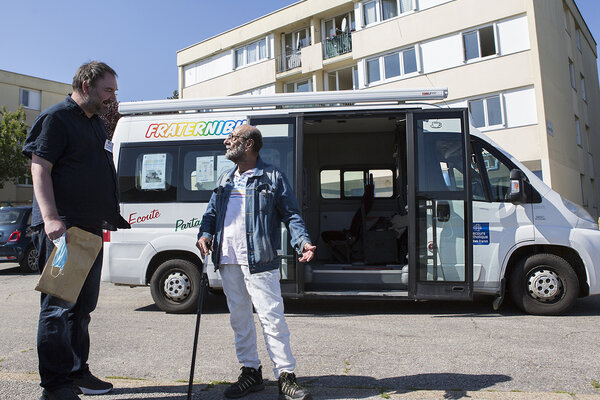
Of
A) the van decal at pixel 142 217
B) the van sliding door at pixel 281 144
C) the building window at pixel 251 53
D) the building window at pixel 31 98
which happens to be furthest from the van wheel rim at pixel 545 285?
the building window at pixel 31 98

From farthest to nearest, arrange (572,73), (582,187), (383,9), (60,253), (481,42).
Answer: (572,73) < (582,187) < (383,9) < (481,42) < (60,253)

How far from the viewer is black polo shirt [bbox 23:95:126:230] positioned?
3012 mm

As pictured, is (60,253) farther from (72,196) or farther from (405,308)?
(405,308)

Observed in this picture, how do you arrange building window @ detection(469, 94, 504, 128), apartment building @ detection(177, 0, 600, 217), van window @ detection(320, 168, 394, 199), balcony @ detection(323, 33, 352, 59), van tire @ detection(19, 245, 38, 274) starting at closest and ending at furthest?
van window @ detection(320, 168, 394, 199), van tire @ detection(19, 245, 38, 274), apartment building @ detection(177, 0, 600, 217), building window @ detection(469, 94, 504, 128), balcony @ detection(323, 33, 352, 59)

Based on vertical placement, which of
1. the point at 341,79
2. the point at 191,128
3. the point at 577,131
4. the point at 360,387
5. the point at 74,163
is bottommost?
the point at 360,387

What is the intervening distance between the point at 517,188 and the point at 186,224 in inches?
164

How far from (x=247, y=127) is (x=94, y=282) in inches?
57.2

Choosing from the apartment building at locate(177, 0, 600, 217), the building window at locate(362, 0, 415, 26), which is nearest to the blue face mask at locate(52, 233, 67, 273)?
the apartment building at locate(177, 0, 600, 217)

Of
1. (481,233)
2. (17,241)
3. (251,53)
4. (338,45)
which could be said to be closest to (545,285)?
(481,233)

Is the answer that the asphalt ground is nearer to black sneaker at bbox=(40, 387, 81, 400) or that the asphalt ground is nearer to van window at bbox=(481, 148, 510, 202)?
black sneaker at bbox=(40, 387, 81, 400)

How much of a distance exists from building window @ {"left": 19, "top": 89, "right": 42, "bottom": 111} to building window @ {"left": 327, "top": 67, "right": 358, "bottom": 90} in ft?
78.1

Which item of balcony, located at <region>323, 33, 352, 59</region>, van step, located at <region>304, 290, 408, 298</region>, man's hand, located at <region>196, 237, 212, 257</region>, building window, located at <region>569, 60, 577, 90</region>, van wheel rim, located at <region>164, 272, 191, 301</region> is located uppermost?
balcony, located at <region>323, 33, 352, 59</region>

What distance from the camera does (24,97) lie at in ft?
118

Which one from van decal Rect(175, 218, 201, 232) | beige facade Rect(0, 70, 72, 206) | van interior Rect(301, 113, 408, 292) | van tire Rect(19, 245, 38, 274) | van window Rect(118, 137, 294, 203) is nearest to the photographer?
van decal Rect(175, 218, 201, 232)
